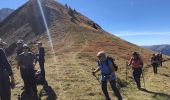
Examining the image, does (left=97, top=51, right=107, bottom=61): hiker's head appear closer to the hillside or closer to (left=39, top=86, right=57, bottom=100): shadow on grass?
the hillside

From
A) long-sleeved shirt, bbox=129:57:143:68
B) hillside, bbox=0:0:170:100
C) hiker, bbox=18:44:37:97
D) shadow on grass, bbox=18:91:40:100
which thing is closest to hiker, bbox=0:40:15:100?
hiker, bbox=18:44:37:97

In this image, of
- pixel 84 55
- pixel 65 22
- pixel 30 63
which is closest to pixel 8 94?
pixel 30 63

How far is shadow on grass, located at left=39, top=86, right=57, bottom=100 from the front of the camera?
21284mm

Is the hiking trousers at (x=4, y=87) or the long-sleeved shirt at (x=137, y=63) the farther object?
the long-sleeved shirt at (x=137, y=63)

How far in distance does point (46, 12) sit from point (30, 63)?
7074cm

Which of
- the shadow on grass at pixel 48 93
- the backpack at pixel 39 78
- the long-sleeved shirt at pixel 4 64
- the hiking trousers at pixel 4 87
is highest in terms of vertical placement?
the long-sleeved shirt at pixel 4 64

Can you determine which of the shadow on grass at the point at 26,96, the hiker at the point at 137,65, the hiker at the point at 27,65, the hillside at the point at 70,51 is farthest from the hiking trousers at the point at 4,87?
the hiker at the point at 137,65

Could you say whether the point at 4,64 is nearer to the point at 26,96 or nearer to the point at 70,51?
the point at 26,96

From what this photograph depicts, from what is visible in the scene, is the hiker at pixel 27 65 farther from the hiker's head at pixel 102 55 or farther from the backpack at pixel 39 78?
the backpack at pixel 39 78

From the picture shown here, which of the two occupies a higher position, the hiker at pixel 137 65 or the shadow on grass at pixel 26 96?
the hiker at pixel 137 65

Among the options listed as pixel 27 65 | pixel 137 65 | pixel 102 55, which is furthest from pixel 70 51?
pixel 102 55

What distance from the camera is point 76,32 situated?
2660 inches

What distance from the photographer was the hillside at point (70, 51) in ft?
77.5

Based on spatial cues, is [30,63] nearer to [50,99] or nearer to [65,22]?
[50,99]
